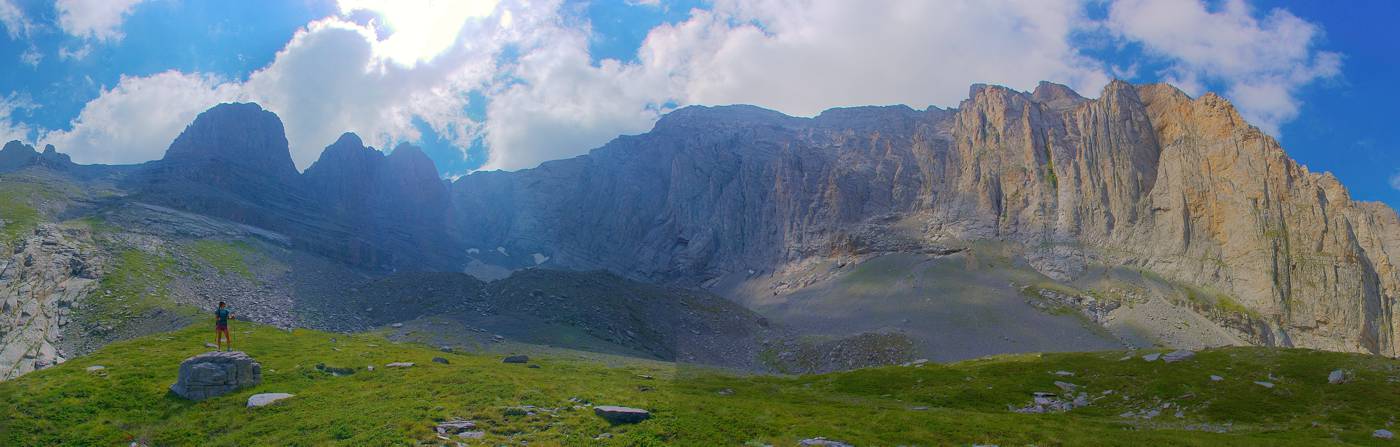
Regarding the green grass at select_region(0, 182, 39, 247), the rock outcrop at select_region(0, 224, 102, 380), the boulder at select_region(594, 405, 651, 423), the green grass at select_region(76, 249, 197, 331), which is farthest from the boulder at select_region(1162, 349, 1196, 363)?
the green grass at select_region(0, 182, 39, 247)

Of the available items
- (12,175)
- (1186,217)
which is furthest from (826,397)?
(12,175)

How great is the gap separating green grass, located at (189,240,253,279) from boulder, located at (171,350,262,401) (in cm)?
10461

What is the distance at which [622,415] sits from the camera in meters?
30.4

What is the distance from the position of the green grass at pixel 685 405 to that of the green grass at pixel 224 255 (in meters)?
88.0

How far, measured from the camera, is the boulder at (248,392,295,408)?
33781mm

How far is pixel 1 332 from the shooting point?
2995 inches

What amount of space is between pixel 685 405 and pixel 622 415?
4183mm

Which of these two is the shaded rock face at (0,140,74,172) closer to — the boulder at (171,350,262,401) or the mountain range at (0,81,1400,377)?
the mountain range at (0,81,1400,377)

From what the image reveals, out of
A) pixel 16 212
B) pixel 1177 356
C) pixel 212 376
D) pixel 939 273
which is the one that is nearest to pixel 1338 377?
pixel 1177 356

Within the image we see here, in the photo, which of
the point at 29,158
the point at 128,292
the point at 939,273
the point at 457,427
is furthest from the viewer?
the point at 29,158

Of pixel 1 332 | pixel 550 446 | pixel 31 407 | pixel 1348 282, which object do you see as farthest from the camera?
pixel 1348 282

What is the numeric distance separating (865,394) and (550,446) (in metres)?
27.6

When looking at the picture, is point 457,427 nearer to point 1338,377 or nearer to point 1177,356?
point 1177,356

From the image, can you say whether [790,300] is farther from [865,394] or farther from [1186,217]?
[865,394]
